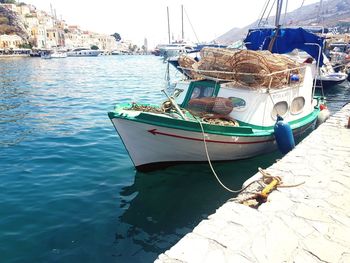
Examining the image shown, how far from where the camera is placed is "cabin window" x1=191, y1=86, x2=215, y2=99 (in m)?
10.2

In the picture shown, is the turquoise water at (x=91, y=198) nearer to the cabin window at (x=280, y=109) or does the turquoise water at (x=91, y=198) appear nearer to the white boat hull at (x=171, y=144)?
the white boat hull at (x=171, y=144)

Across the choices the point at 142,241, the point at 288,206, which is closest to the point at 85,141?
the point at 142,241

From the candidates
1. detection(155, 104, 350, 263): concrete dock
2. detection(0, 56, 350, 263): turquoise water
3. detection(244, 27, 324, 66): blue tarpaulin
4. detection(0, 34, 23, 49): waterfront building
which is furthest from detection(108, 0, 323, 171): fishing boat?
detection(0, 34, 23, 49): waterfront building

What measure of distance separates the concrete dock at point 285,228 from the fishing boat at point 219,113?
254 cm

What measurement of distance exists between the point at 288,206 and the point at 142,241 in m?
3.02

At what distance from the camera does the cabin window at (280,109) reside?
1027 centimetres

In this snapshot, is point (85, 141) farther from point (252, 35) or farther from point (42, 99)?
point (42, 99)

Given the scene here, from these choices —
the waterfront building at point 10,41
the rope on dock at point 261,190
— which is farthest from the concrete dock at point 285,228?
the waterfront building at point 10,41

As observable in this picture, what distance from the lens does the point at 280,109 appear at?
1052cm

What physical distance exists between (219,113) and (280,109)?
2.48 m

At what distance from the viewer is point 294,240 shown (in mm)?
4293

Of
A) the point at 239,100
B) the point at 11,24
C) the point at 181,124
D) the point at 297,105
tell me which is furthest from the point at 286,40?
the point at 11,24

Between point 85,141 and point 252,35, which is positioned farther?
point 252,35

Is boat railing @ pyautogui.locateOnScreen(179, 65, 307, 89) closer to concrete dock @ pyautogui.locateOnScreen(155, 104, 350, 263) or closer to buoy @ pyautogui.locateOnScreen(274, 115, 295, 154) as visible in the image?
buoy @ pyautogui.locateOnScreen(274, 115, 295, 154)
